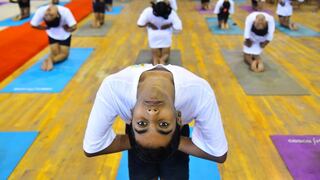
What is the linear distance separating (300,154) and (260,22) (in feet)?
7.37

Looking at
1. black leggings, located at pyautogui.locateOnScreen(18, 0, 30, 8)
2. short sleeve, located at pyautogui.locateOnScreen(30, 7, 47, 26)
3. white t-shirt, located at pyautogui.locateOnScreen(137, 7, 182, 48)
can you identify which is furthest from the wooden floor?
black leggings, located at pyautogui.locateOnScreen(18, 0, 30, 8)

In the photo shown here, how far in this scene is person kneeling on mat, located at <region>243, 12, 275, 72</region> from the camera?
4336 mm

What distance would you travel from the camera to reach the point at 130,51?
5.47 metres

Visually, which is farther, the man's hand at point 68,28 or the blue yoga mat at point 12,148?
the man's hand at point 68,28

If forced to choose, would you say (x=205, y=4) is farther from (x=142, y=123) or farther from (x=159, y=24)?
(x=142, y=123)

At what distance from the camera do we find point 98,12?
7105 millimetres

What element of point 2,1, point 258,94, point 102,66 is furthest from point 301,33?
point 2,1

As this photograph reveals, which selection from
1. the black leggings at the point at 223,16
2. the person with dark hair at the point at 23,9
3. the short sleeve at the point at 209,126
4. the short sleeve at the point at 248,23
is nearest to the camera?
the short sleeve at the point at 209,126

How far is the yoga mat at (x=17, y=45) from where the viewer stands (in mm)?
4551

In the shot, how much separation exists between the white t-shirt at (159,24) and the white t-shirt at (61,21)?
39.8 inches

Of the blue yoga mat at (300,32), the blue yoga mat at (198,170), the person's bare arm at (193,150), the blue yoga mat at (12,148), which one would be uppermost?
the person's bare arm at (193,150)

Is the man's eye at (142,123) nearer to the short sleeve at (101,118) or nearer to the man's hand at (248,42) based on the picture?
the short sleeve at (101,118)

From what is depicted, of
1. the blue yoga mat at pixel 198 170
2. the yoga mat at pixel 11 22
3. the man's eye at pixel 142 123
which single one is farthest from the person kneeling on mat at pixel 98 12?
the man's eye at pixel 142 123

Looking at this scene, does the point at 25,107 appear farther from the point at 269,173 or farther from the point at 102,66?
the point at 269,173
